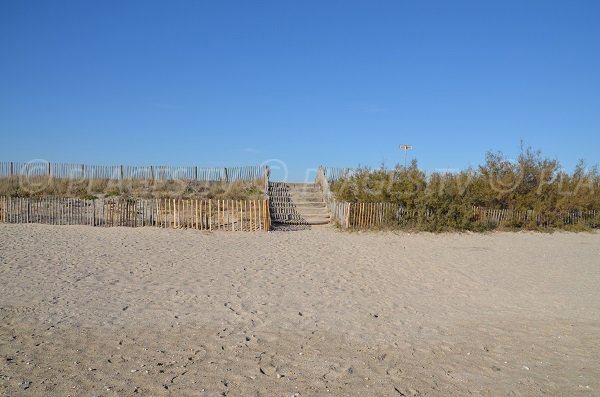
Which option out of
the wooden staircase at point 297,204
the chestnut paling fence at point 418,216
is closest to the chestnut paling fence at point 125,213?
Answer: the wooden staircase at point 297,204

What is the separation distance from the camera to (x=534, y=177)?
20.0 metres

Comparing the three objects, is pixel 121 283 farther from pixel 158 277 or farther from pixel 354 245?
pixel 354 245

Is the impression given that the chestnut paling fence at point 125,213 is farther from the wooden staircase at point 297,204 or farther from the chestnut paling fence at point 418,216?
the chestnut paling fence at point 418,216

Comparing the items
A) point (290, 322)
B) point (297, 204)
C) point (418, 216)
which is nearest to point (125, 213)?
point (297, 204)

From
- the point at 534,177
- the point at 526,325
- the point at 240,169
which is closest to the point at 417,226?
the point at 534,177

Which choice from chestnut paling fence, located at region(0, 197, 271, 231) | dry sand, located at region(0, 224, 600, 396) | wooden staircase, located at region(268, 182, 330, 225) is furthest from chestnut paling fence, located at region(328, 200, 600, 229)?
Answer: dry sand, located at region(0, 224, 600, 396)

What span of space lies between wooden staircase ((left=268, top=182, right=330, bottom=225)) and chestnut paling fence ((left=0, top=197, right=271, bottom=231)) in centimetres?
260

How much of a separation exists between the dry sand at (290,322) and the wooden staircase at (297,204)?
22.3 feet

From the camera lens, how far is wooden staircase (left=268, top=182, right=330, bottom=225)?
18.9 meters

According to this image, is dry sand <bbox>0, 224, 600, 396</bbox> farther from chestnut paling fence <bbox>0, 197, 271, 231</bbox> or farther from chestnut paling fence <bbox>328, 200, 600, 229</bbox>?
chestnut paling fence <bbox>328, 200, 600, 229</bbox>

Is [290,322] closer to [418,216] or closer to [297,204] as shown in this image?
[418,216]

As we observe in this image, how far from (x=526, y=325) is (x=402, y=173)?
12.1 m

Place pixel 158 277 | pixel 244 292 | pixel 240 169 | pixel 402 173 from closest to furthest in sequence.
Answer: pixel 244 292, pixel 158 277, pixel 402 173, pixel 240 169

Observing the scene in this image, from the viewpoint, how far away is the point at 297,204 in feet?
68.4
